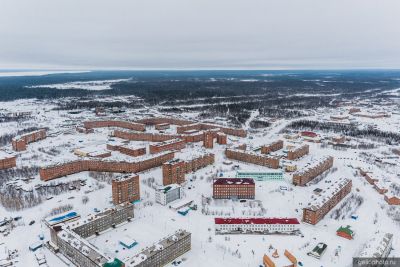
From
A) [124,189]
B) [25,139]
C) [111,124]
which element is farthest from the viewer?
[111,124]

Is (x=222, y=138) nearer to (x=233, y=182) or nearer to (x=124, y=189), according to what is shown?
(x=233, y=182)

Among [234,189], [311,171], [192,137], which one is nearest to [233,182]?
[234,189]

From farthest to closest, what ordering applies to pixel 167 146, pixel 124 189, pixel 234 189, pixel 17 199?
pixel 167 146, pixel 234 189, pixel 17 199, pixel 124 189

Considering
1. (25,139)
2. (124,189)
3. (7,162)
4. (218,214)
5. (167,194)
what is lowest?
(218,214)

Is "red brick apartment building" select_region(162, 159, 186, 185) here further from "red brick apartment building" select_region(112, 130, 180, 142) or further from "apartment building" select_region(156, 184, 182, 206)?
"red brick apartment building" select_region(112, 130, 180, 142)

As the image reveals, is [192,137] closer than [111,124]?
Yes

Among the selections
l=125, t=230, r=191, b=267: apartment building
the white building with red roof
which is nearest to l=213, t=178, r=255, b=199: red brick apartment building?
the white building with red roof
